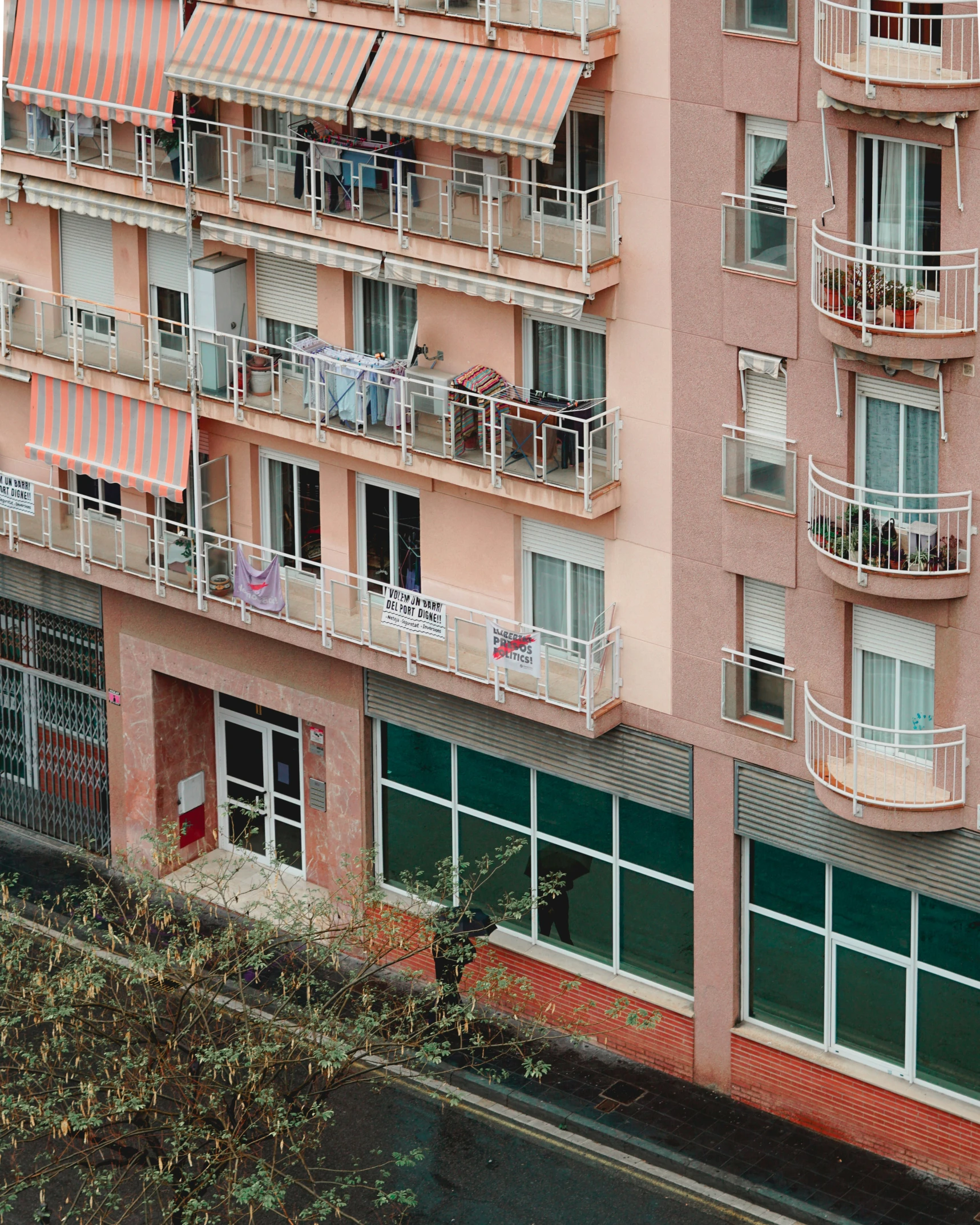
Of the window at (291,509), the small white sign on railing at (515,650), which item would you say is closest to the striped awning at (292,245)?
the window at (291,509)

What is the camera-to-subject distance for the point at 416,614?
100 ft

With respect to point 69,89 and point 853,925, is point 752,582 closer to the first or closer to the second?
point 853,925

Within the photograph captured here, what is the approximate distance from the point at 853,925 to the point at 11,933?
10.3 metres

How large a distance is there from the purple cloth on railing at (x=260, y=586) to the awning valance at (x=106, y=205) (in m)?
4.68

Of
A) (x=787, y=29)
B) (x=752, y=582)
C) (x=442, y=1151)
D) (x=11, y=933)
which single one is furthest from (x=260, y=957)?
(x=787, y=29)

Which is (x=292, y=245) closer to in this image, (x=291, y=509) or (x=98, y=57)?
(x=98, y=57)

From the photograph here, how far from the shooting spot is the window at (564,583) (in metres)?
29.6

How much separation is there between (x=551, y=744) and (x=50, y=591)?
32.0 ft

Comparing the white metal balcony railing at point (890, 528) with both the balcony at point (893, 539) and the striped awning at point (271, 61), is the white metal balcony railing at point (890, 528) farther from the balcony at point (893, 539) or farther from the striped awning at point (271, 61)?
the striped awning at point (271, 61)

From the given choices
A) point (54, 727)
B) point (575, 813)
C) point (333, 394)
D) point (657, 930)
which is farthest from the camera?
point (54, 727)

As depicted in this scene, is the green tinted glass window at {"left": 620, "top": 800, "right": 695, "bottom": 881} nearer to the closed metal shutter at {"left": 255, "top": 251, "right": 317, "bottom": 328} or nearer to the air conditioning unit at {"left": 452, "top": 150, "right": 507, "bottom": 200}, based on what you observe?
the closed metal shutter at {"left": 255, "top": 251, "right": 317, "bottom": 328}

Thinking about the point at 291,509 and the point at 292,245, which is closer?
the point at 292,245

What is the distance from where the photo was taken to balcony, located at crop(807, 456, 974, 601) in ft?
83.5

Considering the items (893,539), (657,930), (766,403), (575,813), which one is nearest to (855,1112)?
(657,930)
